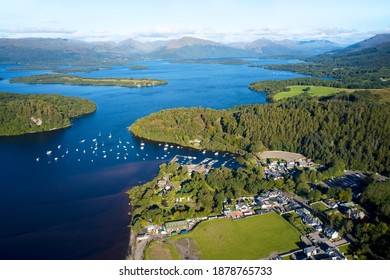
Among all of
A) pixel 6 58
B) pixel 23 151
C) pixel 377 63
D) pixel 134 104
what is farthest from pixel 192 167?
pixel 6 58

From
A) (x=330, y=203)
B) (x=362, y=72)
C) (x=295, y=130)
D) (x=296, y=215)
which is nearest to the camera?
(x=296, y=215)

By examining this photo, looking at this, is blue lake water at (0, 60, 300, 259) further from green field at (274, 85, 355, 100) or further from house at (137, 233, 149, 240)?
green field at (274, 85, 355, 100)

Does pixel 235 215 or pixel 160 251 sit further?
pixel 235 215

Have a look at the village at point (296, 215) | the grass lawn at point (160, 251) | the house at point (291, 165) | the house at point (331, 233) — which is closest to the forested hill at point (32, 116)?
the village at point (296, 215)

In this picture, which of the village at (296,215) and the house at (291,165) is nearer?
the village at (296,215)

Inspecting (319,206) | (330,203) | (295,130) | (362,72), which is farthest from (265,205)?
(362,72)

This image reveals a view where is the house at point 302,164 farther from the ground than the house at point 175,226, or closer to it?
farther from the ground

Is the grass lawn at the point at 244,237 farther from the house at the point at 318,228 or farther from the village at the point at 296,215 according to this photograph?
the house at the point at 318,228

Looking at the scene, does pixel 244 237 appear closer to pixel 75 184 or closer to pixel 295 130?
pixel 75 184
